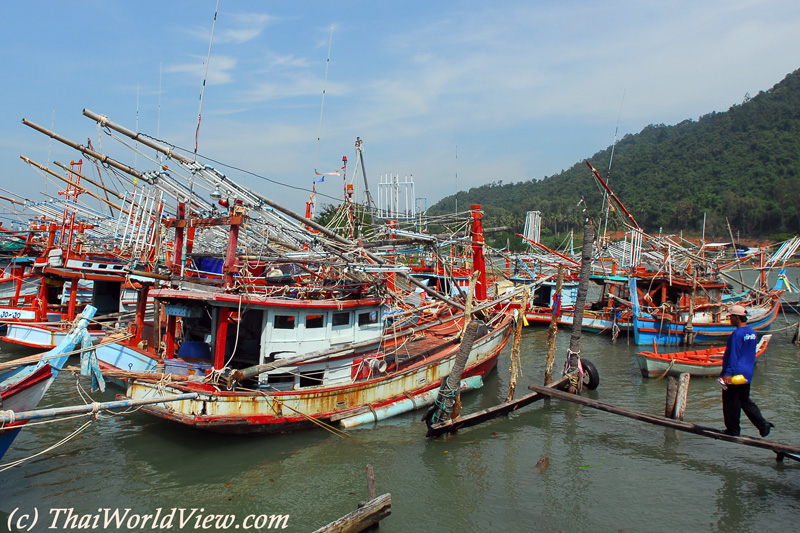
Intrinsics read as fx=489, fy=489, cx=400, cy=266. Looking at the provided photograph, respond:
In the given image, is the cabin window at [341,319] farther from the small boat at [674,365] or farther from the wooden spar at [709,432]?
the small boat at [674,365]

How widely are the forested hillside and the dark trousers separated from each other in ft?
195

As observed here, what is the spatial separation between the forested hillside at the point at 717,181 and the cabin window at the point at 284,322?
59909 millimetres

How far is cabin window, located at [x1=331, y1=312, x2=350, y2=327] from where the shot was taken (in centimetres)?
1305

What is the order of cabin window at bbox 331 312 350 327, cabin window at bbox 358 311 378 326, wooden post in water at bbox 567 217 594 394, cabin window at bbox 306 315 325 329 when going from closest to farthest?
cabin window at bbox 306 315 325 329 → cabin window at bbox 331 312 350 327 → cabin window at bbox 358 311 378 326 → wooden post in water at bbox 567 217 594 394

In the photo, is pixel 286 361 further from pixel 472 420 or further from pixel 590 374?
pixel 590 374

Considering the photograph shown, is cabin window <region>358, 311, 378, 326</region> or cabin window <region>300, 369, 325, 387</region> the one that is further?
cabin window <region>358, 311, 378, 326</region>

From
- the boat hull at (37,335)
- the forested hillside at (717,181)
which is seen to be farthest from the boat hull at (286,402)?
the forested hillside at (717,181)

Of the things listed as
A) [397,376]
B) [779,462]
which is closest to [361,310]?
[397,376]

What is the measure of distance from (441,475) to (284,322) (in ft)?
17.0

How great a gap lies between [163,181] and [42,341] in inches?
372

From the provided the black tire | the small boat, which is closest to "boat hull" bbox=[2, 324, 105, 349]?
the black tire

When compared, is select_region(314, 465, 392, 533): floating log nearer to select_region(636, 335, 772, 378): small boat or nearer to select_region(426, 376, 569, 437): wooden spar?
select_region(426, 376, 569, 437): wooden spar

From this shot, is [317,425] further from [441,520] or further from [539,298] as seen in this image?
[539,298]

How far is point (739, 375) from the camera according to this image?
8.88m
